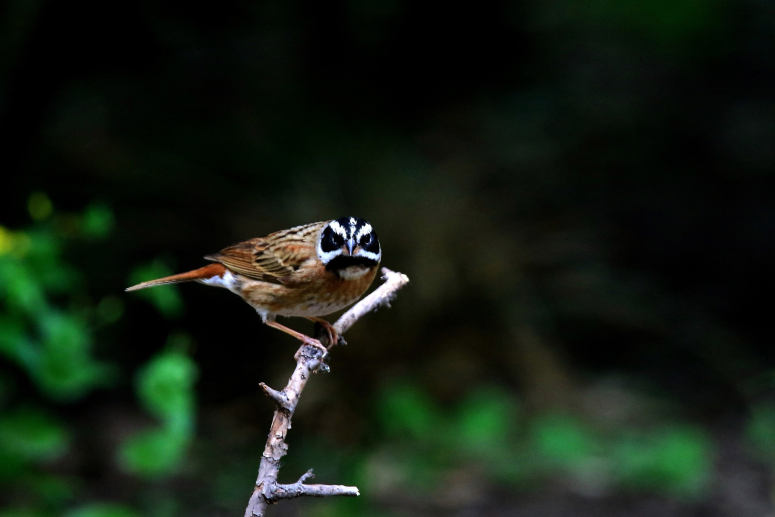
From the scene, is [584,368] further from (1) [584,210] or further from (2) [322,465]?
(2) [322,465]

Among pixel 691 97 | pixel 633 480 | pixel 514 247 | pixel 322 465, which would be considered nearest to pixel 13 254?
pixel 322 465

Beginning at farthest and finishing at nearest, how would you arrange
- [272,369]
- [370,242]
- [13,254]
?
[272,369]
[13,254]
[370,242]

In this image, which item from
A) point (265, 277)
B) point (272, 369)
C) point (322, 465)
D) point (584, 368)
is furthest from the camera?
point (584, 368)

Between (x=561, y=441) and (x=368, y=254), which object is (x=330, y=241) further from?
(x=561, y=441)

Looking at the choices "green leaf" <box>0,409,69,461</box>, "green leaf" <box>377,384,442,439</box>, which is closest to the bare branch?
"green leaf" <box>0,409,69,461</box>

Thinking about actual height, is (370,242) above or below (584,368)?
below

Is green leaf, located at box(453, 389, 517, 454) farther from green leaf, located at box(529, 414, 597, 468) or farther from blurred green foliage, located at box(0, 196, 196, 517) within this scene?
blurred green foliage, located at box(0, 196, 196, 517)
